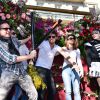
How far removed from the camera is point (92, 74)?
24.9 feet

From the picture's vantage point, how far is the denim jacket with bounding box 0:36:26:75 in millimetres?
6219

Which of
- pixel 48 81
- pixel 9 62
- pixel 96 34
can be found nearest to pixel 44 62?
pixel 48 81

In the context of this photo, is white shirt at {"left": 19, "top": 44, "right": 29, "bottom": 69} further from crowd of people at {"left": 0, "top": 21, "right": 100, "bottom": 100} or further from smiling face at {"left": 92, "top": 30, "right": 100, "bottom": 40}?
smiling face at {"left": 92, "top": 30, "right": 100, "bottom": 40}

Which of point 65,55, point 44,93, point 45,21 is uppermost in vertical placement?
point 45,21

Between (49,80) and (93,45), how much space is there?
1126mm

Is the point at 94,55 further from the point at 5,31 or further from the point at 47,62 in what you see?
the point at 5,31

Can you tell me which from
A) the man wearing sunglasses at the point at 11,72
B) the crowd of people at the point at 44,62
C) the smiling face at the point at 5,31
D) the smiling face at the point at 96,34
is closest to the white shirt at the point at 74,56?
the crowd of people at the point at 44,62

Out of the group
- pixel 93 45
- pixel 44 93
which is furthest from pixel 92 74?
pixel 44 93

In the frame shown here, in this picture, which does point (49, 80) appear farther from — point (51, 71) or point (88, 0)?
point (88, 0)

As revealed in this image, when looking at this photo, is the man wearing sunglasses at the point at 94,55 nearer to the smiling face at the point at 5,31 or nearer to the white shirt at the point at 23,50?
the white shirt at the point at 23,50

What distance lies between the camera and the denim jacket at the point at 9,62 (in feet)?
20.4

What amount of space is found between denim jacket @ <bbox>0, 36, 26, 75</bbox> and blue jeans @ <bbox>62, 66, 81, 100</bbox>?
99 centimetres

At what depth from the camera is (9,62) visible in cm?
625

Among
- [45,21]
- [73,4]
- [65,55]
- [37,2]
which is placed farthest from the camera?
[73,4]
